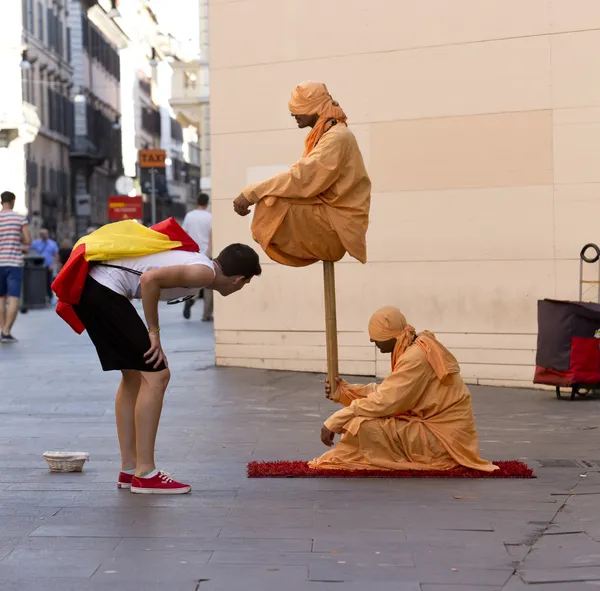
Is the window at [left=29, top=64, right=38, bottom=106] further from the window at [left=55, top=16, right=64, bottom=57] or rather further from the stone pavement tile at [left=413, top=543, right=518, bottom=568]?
the stone pavement tile at [left=413, top=543, right=518, bottom=568]

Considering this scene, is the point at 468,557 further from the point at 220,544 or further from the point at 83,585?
the point at 83,585

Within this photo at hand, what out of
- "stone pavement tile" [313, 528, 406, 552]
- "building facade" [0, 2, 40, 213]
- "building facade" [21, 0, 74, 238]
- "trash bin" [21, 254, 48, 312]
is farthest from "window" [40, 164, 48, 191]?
"stone pavement tile" [313, 528, 406, 552]

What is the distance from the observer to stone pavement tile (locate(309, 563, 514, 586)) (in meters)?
5.18

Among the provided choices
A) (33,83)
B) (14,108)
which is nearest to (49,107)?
(33,83)

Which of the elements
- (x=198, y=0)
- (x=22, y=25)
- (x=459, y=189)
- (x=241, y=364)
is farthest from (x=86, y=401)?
(x=22, y=25)

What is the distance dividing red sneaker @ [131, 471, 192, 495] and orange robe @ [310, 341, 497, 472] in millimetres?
923

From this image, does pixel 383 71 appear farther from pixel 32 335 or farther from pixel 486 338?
pixel 32 335

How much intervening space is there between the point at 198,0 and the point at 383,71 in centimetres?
1308

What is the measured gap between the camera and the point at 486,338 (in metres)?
12.1

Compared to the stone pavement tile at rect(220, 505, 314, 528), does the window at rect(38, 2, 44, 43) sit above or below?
above

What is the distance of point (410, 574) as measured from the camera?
5.28m

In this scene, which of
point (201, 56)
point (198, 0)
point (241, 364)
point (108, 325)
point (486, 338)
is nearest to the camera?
point (108, 325)

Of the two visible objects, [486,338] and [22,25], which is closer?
[486,338]

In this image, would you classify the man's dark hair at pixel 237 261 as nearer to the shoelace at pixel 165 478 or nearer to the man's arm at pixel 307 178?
the man's arm at pixel 307 178
